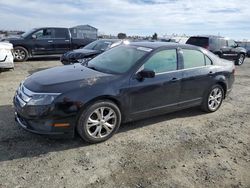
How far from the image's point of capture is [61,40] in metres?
14.3

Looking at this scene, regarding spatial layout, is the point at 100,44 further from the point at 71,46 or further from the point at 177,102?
the point at 177,102

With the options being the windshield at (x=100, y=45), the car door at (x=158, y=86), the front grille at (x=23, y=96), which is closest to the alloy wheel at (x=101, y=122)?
the car door at (x=158, y=86)

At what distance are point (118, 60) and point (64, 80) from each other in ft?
4.00

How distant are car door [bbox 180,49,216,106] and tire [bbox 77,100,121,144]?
158cm

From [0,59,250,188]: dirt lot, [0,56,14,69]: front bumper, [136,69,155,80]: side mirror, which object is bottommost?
[0,59,250,188]: dirt lot

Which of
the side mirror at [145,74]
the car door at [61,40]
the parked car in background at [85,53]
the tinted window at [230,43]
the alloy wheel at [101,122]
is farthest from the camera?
the tinted window at [230,43]

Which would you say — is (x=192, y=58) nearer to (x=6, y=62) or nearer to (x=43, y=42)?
(x=6, y=62)

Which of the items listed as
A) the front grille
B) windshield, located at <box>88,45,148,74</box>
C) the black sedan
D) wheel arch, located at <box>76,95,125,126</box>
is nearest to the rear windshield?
the black sedan

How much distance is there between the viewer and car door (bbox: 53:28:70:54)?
559 inches

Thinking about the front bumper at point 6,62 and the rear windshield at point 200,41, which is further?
the rear windshield at point 200,41

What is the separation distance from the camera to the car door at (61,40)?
14.2 metres

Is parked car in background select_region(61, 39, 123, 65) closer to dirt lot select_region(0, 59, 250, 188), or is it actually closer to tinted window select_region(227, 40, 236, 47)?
dirt lot select_region(0, 59, 250, 188)

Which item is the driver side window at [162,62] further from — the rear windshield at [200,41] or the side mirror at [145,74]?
the rear windshield at [200,41]

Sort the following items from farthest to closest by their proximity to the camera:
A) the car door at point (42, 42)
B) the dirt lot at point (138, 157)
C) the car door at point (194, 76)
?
the car door at point (42, 42) → the car door at point (194, 76) → the dirt lot at point (138, 157)
